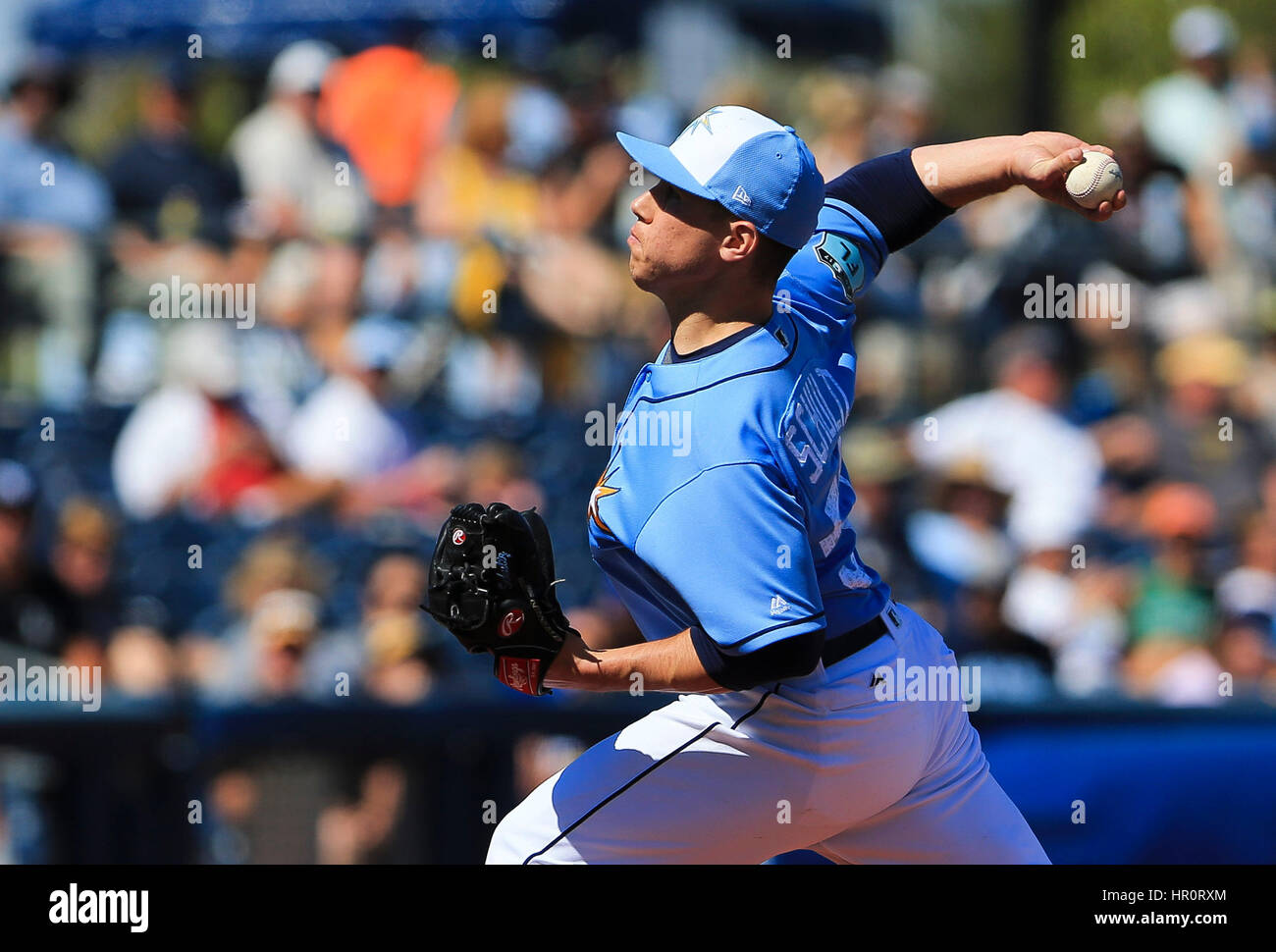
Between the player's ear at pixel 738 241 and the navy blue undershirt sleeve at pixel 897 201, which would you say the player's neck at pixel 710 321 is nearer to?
the player's ear at pixel 738 241

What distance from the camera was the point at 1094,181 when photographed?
335cm

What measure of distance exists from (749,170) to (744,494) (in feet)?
2.07

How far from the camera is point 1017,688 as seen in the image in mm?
6180

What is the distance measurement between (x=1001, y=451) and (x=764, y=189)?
4232 mm

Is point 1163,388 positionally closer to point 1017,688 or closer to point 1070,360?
point 1070,360

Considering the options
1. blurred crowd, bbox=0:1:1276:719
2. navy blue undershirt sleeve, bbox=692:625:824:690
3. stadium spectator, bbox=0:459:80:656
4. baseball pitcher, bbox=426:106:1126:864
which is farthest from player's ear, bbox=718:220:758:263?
stadium spectator, bbox=0:459:80:656

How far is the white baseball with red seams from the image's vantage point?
335cm

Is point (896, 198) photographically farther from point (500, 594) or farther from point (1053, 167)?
point (500, 594)

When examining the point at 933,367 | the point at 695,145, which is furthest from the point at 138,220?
the point at 695,145

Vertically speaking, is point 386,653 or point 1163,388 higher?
point 1163,388

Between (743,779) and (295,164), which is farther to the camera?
(295,164)

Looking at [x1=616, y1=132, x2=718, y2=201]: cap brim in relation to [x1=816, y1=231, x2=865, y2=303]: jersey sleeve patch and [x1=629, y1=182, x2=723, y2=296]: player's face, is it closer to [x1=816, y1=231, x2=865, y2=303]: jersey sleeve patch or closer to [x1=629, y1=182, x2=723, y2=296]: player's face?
[x1=629, y1=182, x2=723, y2=296]: player's face

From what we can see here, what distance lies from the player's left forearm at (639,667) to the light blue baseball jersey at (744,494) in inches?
2.6

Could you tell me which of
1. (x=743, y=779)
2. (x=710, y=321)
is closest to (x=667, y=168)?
(x=710, y=321)
